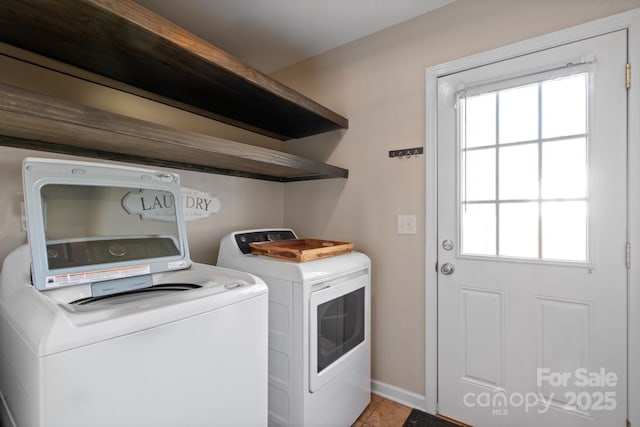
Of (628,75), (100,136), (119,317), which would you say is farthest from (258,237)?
(628,75)

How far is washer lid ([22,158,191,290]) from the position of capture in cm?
97

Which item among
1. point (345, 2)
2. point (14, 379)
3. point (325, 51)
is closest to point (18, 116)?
point (14, 379)

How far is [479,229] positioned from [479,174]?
1.05ft

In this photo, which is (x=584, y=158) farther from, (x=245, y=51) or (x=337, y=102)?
(x=245, y=51)

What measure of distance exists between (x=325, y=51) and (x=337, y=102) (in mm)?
427

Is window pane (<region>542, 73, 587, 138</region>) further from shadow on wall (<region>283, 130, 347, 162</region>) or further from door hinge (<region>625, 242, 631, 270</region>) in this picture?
shadow on wall (<region>283, 130, 347, 162</region>)

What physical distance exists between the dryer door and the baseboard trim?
0.43 m

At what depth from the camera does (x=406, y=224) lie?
1.91 m

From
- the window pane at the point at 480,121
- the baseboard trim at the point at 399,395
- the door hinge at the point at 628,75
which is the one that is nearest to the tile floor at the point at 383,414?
the baseboard trim at the point at 399,395

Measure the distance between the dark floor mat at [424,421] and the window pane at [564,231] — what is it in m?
1.12

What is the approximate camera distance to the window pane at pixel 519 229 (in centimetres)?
154

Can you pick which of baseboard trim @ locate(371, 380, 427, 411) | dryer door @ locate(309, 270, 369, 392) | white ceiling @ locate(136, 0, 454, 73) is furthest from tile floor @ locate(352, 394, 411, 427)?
white ceiling @ locate(136, 0, 454, 73)

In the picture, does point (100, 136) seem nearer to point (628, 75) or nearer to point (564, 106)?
point (564, 106)

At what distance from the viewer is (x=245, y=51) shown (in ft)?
7.37
